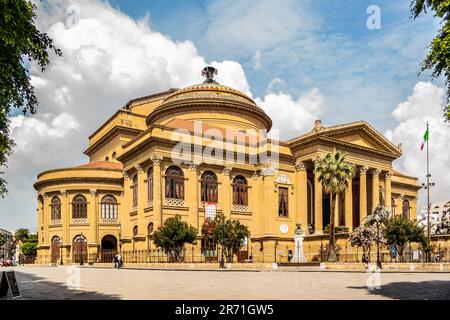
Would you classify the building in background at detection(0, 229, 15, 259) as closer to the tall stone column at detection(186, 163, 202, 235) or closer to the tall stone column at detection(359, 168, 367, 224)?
the tall stone column at detection(186, 163, 202, 235)

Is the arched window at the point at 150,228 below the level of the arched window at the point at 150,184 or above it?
below

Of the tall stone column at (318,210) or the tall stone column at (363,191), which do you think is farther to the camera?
the tall stone column at (363,191)

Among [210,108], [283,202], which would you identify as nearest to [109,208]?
[210,108]

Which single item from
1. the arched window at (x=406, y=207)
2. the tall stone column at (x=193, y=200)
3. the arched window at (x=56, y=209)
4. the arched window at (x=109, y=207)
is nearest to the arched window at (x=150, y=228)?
the tall stone column at (x=193, y=200)

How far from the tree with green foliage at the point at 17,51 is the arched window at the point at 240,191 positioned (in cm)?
3591

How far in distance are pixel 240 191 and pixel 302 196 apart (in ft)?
23.5

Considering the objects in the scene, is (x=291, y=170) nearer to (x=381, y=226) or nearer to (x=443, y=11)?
(x=381, y=226)

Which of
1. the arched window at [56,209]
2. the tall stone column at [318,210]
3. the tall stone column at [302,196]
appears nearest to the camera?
the tall stone column at [318,210]

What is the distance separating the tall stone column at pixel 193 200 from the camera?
149 ft

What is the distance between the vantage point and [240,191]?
1961 inches

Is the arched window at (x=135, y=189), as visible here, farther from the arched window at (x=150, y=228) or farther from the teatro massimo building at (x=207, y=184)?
the arched window at (x=150, y=228)

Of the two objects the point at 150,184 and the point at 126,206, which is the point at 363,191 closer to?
the point at 150,184

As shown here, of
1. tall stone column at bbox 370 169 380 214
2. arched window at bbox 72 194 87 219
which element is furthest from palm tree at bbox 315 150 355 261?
arched window at bbox 72 194 87 219
